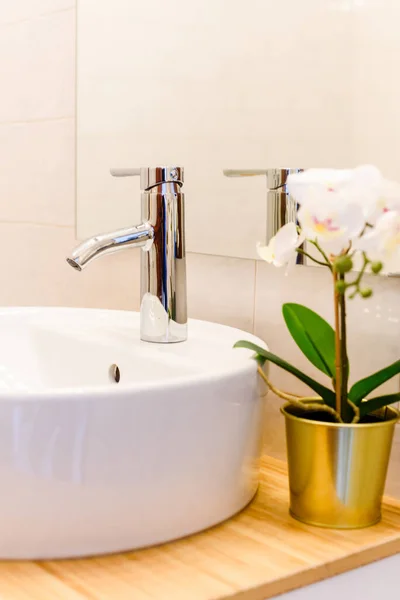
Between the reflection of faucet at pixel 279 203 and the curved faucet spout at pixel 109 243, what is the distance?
5.5 inches

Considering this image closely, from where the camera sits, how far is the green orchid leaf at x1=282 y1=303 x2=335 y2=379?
83cm

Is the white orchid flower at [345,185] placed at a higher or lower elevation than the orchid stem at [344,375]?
higher

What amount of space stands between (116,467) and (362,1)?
0.56 metres

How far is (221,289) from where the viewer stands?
1.12m

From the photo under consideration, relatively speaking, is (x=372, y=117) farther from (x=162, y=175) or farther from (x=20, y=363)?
(x=20, y=363)

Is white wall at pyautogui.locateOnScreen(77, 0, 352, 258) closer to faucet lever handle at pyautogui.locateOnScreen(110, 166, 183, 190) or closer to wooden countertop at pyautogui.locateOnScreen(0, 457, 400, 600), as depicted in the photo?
faucet lever handle at pyautogui.locateOnScreen(110, 166, 183, 190)

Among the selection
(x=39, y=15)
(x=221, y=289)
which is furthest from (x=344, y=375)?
(x=39, y=15)

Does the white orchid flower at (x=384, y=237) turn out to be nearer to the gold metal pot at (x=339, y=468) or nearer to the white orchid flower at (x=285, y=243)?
the white orchid flower at (x=285, y=243)

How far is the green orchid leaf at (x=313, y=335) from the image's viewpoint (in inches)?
32.7

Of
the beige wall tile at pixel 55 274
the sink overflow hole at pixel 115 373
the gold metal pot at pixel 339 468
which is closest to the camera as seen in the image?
the gold metal pot at pixel 339 468

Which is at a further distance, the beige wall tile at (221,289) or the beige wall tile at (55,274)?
the beige wall tile at (55,274)

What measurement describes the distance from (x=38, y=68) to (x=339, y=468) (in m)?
0.94

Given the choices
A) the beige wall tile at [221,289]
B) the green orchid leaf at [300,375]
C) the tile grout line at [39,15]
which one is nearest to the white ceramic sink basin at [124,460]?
the green orchid leaf at [300,375]

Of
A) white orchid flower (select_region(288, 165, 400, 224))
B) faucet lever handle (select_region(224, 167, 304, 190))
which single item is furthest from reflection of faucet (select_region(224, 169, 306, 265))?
white orchid flower (select_region(288, 165, 400, 224))
